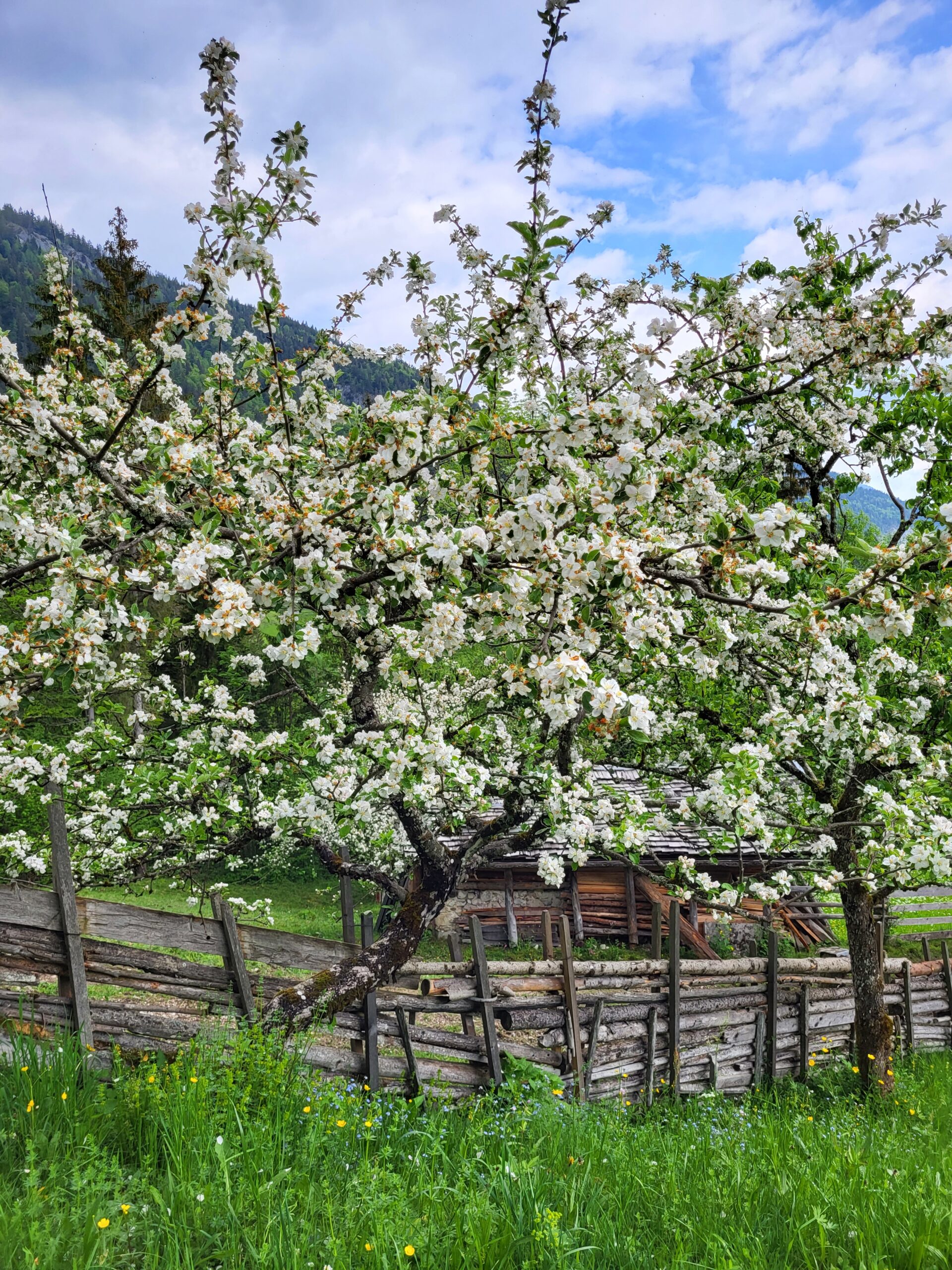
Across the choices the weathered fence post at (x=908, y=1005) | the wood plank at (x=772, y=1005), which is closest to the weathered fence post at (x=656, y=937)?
the wood plank at (x=772, y=1005)

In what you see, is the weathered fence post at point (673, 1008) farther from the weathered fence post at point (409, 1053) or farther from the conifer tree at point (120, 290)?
the conifer tree at point (120, 290)

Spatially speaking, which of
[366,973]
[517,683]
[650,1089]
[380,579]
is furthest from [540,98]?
[650,1089]

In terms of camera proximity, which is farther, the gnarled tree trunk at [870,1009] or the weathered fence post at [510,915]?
the weathered fence post at [510,915]

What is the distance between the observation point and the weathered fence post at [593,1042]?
22.5 feet

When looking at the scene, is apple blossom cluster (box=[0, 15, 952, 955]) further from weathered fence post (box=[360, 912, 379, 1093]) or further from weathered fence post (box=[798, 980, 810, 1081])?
weathered fence post (box=[798, 980, 810, 1081])

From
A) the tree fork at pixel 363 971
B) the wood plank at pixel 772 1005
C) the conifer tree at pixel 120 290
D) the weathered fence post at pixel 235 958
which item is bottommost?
the wood plank at pixel 772 1005

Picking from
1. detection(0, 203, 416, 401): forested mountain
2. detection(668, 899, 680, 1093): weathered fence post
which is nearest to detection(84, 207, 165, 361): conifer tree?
detection(0, 203, 416, 401): forested mountain

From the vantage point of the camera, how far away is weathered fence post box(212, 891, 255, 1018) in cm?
516

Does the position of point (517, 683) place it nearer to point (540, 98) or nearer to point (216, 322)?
point (216, 322)

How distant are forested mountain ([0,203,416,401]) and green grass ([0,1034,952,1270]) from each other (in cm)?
331

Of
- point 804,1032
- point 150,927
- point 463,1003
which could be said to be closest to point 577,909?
point 804,1032

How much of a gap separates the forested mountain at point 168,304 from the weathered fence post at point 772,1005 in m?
7.18

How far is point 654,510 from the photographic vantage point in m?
4.76

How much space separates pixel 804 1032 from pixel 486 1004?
4.82 meters
